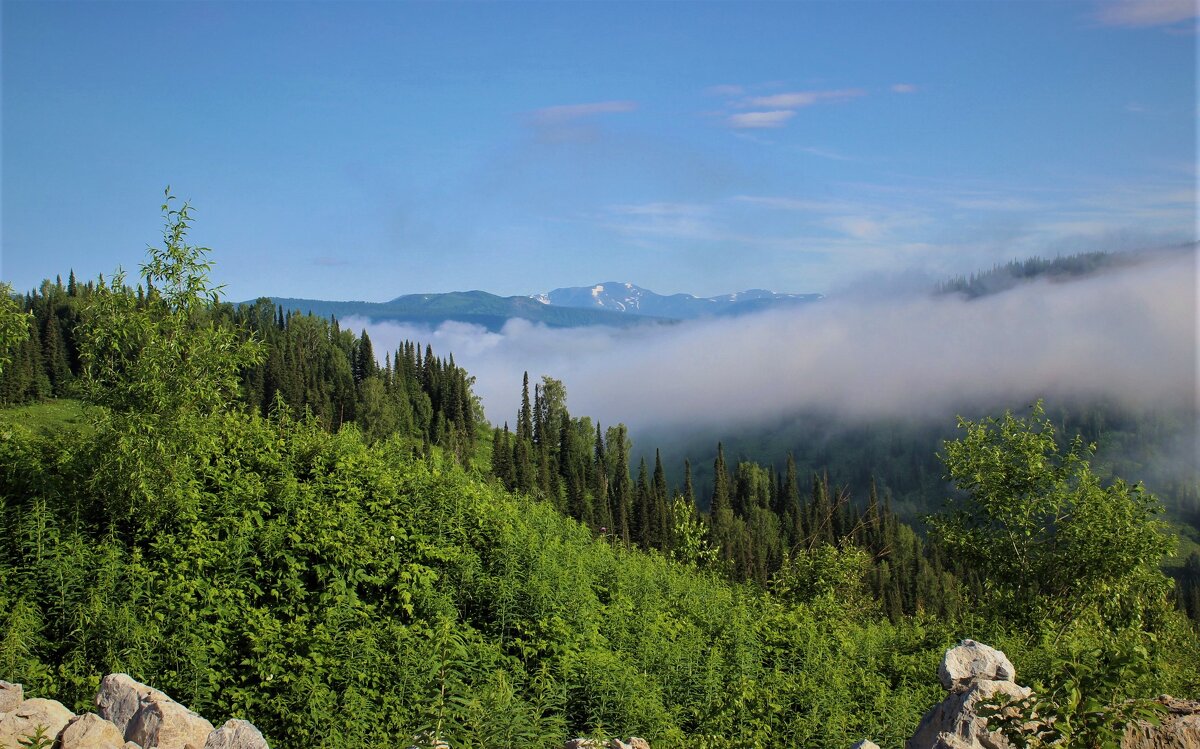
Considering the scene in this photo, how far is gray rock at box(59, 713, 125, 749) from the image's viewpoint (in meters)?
10.3

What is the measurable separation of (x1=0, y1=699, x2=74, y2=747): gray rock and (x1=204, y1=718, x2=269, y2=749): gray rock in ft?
6.32

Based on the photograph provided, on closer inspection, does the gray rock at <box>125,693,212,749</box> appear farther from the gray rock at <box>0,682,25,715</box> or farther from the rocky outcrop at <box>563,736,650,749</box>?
the rocky outcrop at <box>563,736,650,749</box>

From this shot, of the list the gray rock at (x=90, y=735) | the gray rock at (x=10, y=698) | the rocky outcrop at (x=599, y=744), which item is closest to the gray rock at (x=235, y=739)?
the gray rock at (x=90, y=735)

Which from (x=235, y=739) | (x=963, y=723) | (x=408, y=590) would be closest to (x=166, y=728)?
(x=235, y=739)

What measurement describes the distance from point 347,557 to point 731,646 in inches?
329

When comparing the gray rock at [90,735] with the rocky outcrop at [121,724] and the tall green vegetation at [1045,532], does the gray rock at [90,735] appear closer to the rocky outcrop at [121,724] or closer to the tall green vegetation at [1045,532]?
the rocky outcrop at [121,724]

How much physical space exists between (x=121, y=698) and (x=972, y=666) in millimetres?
12311

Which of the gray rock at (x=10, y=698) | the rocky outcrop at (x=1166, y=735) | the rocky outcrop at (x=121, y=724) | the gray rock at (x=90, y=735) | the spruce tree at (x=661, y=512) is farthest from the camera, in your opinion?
the spruce tree at (x=661, y=512)

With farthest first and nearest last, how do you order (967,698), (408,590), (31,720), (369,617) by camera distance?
(408,590), (369,617), (967,698), (31,720)

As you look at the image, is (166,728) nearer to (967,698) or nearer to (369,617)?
(369,617)

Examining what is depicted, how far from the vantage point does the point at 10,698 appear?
11.5m

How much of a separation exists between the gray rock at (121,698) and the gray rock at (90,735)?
1024 millimetres

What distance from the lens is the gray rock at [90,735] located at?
33.7 feet

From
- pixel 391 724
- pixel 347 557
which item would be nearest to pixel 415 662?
pixel 391 724
